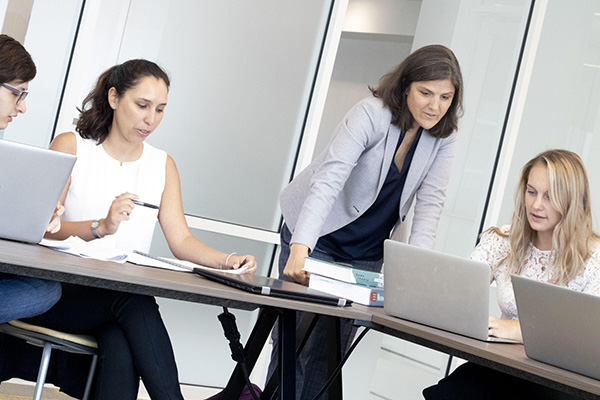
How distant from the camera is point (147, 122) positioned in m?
2.37

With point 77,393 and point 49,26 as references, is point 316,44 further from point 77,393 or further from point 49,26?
point 77,393

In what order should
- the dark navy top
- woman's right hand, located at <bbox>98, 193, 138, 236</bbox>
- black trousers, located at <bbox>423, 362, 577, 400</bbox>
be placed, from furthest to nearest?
the dark navy top, woman's right hand, located at <bbox>98, 193, 138, 236</bbox>, black trousers, located at <bbox>423, 362, 577, 400</bbox>

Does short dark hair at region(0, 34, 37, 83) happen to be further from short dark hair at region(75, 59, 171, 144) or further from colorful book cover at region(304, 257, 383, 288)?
colorful book cover at region(304, 257, 383, 288)

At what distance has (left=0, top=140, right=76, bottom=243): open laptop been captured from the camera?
1473 millimetres

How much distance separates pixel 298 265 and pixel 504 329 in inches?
23.7

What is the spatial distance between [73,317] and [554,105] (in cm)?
286

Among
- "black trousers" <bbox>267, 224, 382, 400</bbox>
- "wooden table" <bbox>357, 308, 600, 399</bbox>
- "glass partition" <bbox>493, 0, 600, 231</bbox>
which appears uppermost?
"glass partition" <bbox>493, 0, 600, 231</bbox>

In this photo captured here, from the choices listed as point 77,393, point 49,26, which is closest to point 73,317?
point 77,393

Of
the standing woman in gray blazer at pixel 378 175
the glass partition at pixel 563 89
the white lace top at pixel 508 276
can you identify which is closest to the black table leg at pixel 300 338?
the standing woman in gray blazer at pixel 378 175

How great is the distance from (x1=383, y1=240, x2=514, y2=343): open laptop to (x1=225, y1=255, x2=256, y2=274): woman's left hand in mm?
375

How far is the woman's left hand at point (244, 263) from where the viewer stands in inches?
80.4

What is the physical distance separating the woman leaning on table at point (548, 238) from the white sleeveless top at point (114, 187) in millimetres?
1064

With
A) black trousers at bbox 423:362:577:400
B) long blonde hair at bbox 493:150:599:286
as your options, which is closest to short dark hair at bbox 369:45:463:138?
long blonde hair at bbox 493:150:599:286

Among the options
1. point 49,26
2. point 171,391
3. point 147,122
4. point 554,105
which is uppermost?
point 554,105
